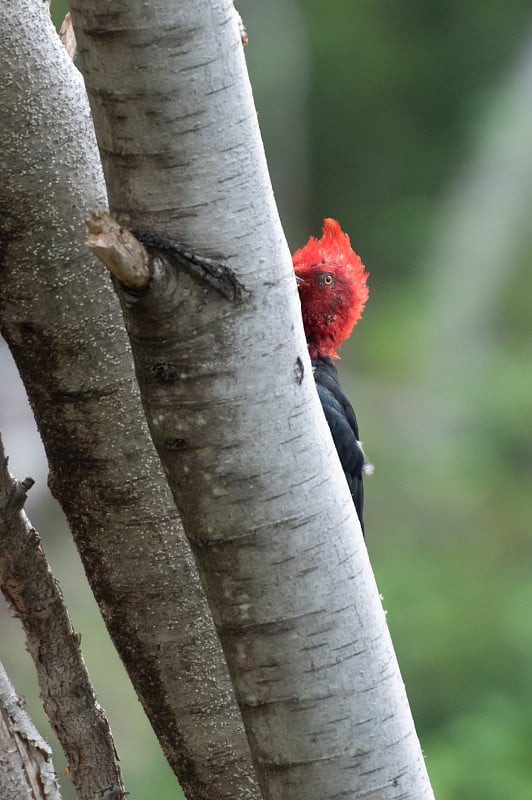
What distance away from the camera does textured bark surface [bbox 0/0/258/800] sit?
123 centimetres

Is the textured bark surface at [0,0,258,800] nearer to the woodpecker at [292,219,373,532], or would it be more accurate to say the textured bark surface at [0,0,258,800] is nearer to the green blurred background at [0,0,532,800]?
the woodpecker at [292,219,373,532]

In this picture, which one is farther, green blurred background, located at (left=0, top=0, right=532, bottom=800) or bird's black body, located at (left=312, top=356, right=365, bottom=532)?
green blurred background, located at (left=0, top=0, right=532, bottom=800)

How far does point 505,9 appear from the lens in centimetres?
855

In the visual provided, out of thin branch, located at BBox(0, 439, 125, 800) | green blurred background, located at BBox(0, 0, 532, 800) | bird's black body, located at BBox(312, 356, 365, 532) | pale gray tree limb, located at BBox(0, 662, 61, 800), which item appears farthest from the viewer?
green blurred background, located at BBox(0, 0, 532, 800)

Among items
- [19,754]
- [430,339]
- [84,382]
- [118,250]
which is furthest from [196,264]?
[430,339]

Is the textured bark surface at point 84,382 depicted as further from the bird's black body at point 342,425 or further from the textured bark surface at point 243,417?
the bird's black body at point 342,425

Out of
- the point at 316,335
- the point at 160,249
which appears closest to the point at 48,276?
the point at 160,249

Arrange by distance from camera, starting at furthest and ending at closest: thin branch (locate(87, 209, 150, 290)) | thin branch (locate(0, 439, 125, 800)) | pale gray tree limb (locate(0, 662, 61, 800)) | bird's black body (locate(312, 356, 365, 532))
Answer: bird's black body (locate(312, 356, 365, 532)), thin branch (locate(0, 439, 125, 800)), pale gray tree limb (locate(0, 662, 61, 800)), thin branch (locate(87, 209, 150, 290))

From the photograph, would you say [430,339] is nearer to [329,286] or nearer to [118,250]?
[329,286]

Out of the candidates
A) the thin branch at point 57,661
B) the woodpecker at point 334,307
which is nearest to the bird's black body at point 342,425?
the woodpecker at point 334,307

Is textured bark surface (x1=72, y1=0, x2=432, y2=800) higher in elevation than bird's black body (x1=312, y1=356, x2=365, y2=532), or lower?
lower

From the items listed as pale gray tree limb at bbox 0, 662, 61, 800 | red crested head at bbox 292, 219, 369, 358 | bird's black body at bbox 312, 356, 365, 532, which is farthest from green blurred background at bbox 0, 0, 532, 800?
pale gray tree limb at bbox 0, 662, 61, 800

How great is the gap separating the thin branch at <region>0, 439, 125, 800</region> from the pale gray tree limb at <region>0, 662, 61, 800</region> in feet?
0.44

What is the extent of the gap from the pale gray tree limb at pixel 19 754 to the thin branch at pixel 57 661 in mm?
133
